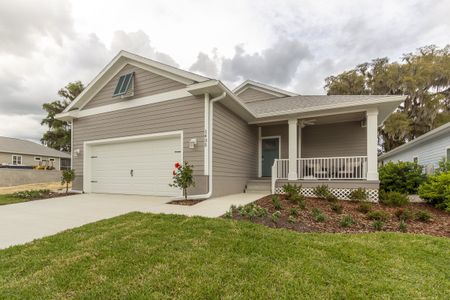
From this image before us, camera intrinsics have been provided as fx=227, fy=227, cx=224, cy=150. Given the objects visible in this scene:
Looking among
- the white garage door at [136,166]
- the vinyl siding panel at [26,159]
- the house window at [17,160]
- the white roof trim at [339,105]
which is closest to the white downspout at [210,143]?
the white garage door at [136,166]

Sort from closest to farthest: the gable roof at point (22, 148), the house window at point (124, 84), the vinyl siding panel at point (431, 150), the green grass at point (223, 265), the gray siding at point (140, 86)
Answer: the green grass at point (223, 265) < the gray siding at point (140, 86) < the house window at point (124, 84) < the vinyl siding panel at point (431, 150) < the gable roof at point (22, 148)

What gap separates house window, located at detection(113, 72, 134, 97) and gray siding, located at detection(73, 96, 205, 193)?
665 millimetres

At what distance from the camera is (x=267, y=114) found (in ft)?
29.1

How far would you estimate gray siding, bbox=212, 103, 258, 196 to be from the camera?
7457mm

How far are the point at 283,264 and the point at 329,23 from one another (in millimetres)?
10830

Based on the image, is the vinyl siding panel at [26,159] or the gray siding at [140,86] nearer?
the gray siding at [140,86]

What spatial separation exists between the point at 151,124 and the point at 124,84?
2.01m

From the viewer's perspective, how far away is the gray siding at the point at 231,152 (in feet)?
24.5

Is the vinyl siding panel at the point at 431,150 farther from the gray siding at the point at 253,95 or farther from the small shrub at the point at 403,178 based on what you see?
the gray siding at the point at 253,95

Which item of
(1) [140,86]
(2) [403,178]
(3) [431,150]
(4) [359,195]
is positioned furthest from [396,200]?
(1) [140,86]

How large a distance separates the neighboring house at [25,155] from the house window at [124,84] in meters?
19.8

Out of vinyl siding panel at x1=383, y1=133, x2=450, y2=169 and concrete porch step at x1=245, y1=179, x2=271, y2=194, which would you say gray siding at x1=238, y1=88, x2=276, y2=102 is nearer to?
concrete porch step at x1=245, y1=179, x2=271, y2=194

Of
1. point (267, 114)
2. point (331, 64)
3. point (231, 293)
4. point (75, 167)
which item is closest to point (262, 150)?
point (267, 114)

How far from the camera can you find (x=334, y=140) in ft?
33.5
